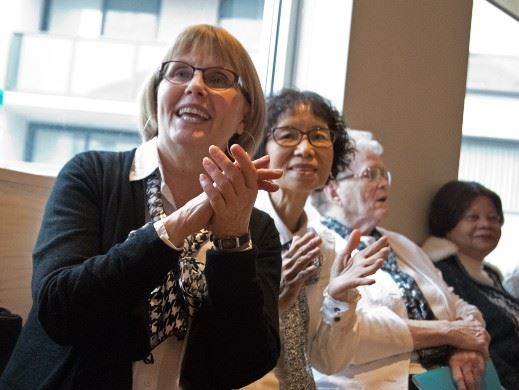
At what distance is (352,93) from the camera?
9.59 ft

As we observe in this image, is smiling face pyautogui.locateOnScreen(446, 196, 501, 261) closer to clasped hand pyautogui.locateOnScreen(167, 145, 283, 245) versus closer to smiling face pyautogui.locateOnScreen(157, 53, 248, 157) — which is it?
smiling face pyautogui.locateOnScreen(157, 53, 248, 157)

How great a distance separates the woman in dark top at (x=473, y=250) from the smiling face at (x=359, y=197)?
0.54 m

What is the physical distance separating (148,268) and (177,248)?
0.20 ft

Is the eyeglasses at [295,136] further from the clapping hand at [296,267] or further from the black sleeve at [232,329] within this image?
the black sleeve at [232,329]

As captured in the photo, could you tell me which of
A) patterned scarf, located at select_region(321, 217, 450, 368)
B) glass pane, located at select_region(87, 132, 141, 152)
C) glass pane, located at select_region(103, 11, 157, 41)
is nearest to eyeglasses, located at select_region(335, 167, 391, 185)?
patterned scarf, located at select_region(321, 217, 450, 368)

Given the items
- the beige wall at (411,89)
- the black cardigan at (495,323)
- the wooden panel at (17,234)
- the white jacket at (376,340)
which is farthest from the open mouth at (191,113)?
the black cardigan at (495,323)

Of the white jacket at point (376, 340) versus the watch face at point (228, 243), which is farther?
the white jacket at point (376, 340)

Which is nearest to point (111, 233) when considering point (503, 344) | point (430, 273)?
point (430, 273)

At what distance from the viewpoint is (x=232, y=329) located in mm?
1410

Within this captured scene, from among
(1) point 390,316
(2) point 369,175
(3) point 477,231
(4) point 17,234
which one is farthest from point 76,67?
(3) point 477,231

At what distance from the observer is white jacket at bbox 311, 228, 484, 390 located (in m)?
2.06

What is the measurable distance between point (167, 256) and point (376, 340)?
42.6 inches

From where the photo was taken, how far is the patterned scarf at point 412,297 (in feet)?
7.77

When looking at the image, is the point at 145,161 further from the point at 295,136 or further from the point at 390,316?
Result: the point at 390,316
